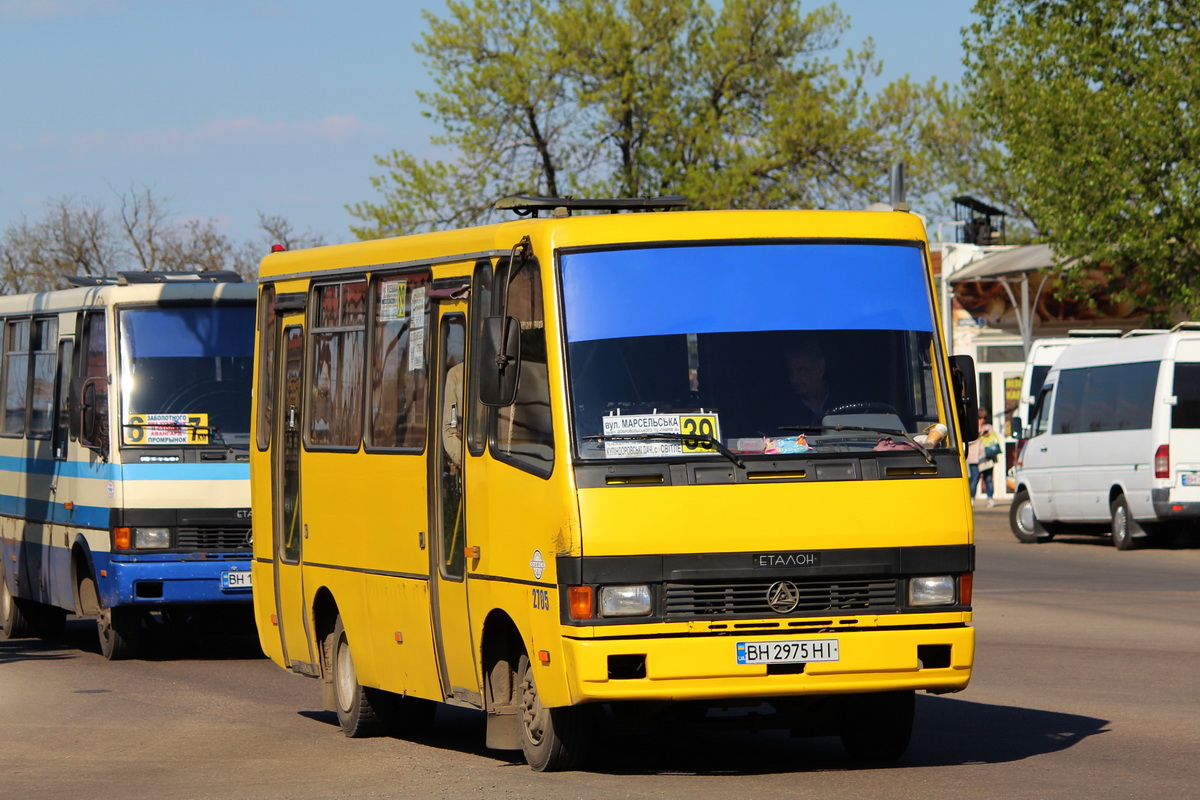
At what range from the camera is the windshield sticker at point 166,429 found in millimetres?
16891

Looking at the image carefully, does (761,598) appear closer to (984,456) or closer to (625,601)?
(625,601)

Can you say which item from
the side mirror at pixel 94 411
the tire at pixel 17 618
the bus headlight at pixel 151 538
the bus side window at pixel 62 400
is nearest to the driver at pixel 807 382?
the bus headlight at pixel 151 538

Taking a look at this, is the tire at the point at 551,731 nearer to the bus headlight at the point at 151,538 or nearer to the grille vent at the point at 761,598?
the grille vent at the point at 761,598

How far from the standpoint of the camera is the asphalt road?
31.2ft

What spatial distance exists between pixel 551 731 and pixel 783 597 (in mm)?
1271

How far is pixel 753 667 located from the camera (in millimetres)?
9172

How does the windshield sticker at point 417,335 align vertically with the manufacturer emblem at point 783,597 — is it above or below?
above

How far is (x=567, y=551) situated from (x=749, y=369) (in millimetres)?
1230

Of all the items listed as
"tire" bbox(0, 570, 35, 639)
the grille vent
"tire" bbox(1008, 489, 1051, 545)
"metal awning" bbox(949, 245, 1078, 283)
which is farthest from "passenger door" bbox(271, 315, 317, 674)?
"metal awning" bbox(949, 245, 1078, 283)

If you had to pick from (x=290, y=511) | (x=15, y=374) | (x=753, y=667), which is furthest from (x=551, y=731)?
(x=15, y=374)

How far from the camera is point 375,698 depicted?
1201 cm

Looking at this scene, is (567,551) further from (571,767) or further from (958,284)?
(958,284)

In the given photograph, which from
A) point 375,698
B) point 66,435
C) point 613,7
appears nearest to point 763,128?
point 613,7

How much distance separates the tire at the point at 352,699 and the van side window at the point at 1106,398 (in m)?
18.5
